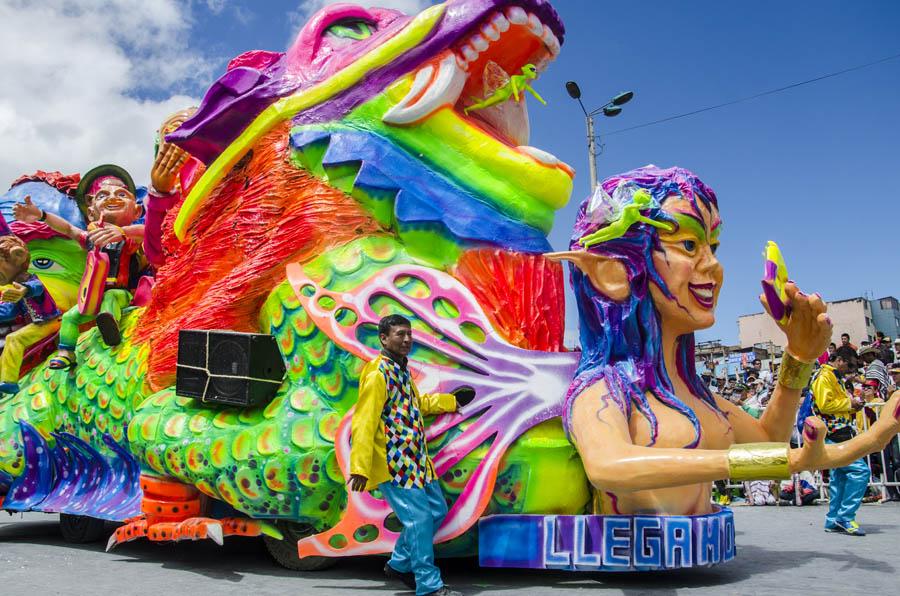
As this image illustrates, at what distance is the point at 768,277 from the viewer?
4.04 metres

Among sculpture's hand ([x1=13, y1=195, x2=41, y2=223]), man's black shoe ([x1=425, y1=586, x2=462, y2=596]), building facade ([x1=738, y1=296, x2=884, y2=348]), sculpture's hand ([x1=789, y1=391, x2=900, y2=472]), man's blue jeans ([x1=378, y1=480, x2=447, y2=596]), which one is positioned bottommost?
man's black shoe ([x1=425, y1=586, x2=462, y2=596])

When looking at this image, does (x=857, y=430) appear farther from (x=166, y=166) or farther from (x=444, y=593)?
(x=166, y=166)

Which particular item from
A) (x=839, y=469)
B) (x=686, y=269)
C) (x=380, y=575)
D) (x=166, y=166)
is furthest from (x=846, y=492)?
(x=166, y=166)

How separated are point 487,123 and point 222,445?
2565 mm

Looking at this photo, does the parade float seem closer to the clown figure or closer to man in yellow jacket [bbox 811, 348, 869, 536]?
the clown figure

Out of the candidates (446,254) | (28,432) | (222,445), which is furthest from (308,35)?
(28,432)

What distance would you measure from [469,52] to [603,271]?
1.64 metres

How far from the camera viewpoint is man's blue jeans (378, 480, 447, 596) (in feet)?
11.8

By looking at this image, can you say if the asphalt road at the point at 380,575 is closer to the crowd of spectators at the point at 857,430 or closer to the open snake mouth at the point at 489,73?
the open snake mouth at the point at 489,73

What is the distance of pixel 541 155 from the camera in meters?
4.61

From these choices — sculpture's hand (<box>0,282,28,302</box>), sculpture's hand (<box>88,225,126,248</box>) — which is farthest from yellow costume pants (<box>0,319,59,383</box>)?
sculpture's hand (<box>88,225,126,248</box>)

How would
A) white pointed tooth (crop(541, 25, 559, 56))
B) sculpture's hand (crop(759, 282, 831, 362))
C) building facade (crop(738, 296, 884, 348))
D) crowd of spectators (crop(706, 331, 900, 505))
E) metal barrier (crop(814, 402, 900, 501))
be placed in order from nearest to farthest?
sculpture's hand (crop(759, 282, 831, 362)) < white pointed tooth (crop(541, 25, 559, 56)) < metal barrier (crop(814, 402, 900, 501)) < crowd of spectators (crop(706, 331, 900, 505)) < building facade (crop(738, 296, 884, 348))

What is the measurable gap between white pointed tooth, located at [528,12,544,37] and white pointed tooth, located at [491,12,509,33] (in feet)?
0.54

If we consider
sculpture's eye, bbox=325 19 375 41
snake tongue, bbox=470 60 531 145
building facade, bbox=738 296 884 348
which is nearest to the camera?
snake tongue, bbox=470 60 531 145
